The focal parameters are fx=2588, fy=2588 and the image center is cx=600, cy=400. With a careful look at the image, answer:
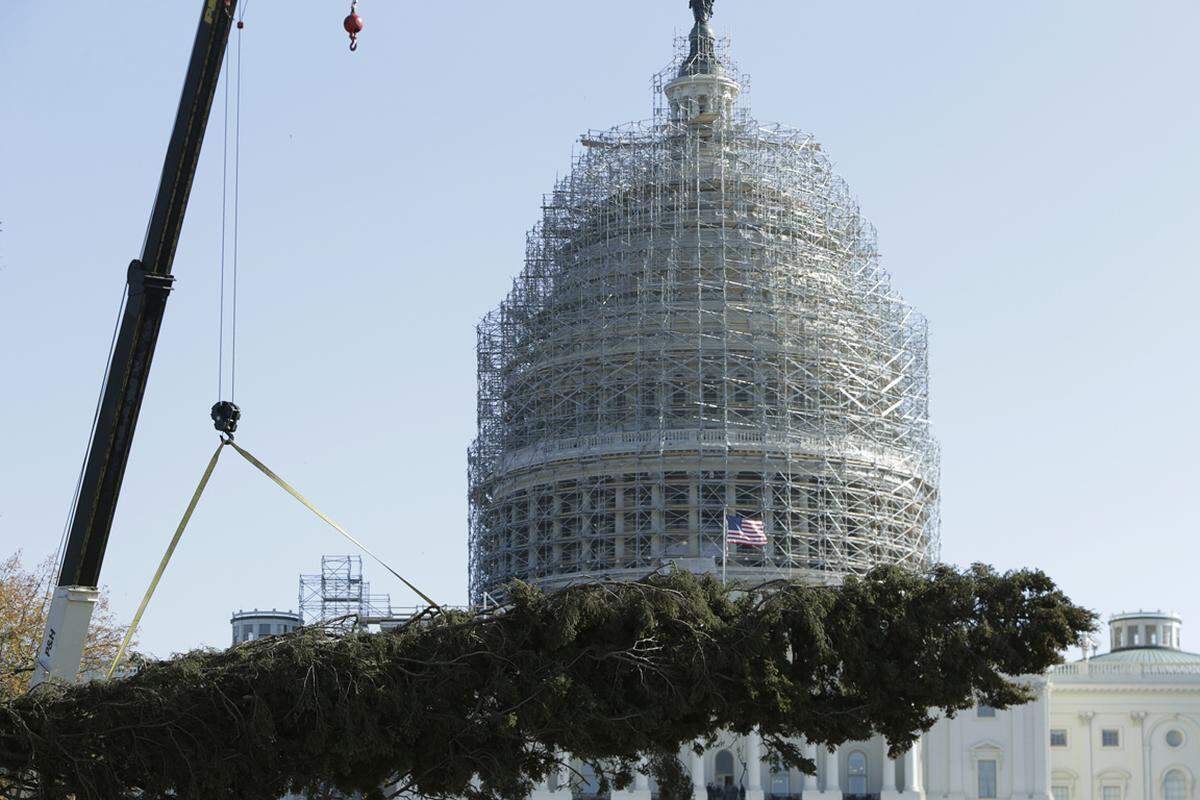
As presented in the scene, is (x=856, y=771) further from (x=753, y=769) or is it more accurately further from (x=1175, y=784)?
(x=1175, y=784)

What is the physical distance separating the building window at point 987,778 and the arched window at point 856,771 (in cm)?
496

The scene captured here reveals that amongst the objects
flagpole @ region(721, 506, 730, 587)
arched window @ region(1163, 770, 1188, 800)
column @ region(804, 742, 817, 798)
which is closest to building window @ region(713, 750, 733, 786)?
column @ region(804, 742, 817, 798)

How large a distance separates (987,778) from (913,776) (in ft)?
12.8

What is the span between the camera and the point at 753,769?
10969 cm

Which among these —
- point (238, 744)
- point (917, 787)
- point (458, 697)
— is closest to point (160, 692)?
point (238, 744)

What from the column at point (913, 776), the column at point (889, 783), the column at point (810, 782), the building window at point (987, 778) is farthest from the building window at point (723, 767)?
the building window at point (987, 778)

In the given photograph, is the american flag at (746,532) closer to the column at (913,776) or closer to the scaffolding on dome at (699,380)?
the scaffolding on dome at (699,380)

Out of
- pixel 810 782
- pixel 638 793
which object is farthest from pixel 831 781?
pixel 638 793

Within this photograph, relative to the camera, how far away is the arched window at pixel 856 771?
11081 centimetres

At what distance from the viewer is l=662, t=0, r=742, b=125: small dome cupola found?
128 metres

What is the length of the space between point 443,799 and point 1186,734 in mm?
66062

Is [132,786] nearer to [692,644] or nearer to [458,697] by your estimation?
[458,697]

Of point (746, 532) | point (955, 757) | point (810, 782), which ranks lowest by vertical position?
point (810, 782)

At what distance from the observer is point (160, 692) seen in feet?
178
